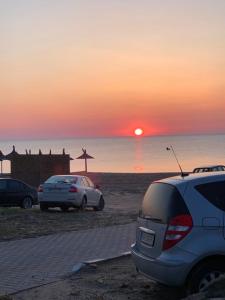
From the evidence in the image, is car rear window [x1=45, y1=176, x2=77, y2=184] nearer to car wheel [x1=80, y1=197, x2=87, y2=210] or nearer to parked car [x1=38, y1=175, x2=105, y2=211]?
parked car [x1=38, y1=175, x2=105, y2=211]

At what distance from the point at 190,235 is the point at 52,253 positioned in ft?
17.0

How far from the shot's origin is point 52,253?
38.3 feet

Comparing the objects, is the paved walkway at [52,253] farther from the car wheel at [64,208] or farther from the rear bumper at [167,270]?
the car wheel at [64,208]

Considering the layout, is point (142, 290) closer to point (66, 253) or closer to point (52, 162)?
point (66, 253)

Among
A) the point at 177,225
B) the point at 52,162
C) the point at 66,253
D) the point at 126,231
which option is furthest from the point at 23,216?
the point at 52,162

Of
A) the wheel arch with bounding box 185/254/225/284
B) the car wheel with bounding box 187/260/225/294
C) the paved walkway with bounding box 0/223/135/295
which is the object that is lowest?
the paved walkway with bounding box 0/223/135/295

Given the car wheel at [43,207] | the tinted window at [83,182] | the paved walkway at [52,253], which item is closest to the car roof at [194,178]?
the paved walkway at [52,253]

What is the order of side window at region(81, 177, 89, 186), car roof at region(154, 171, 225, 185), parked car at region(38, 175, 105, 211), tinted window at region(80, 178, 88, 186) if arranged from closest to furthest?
car roof at region(154, 171, 225, 185)
parked car at region(38, 175, 105, 211)
tinted window at region(80, 178, 88, 186)
side window at region(81, 177, 89, 186)

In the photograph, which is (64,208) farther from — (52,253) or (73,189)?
(52,253)

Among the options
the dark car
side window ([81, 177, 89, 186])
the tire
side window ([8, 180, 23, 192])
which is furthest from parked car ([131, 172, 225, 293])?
the tire

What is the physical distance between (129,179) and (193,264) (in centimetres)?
4213

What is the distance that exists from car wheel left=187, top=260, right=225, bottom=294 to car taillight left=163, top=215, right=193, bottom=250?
1.39 ft

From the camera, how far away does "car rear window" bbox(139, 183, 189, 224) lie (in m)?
7.18

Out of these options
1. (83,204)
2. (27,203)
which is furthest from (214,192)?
(27,203)
